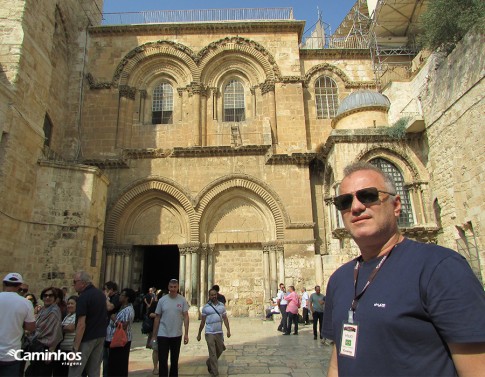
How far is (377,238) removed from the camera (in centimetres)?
184

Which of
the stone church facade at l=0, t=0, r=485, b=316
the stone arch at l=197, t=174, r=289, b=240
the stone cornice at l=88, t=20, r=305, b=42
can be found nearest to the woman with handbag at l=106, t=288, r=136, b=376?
the stone church facade at l=0, t=0, r=485, b=316

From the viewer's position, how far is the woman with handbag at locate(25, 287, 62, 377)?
4.86 metres

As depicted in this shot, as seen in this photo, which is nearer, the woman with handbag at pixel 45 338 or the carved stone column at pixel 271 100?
the woman with handbag at pixel 45 338

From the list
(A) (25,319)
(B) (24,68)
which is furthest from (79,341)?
(B) (24,68)

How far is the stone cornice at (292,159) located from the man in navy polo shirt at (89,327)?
1179 centimetres

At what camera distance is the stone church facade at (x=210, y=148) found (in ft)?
39.2

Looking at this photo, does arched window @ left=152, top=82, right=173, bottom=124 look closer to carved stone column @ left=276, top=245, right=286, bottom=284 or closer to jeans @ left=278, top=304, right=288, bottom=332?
carved stone column @ left=276, top=245, right=286, bottom=284

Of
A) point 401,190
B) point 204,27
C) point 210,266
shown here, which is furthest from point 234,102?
point 401,190

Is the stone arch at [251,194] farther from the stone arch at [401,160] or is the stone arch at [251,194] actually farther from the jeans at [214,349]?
the jeans at [214,349]

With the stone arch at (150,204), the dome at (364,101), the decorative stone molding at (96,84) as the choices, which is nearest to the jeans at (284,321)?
the stone arch at (150,204)

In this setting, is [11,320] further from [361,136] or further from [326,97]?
[326,97]

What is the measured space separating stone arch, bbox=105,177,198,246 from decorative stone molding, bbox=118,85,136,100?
4623mm

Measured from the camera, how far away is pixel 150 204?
54.0ft

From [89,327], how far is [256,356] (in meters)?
4.28
